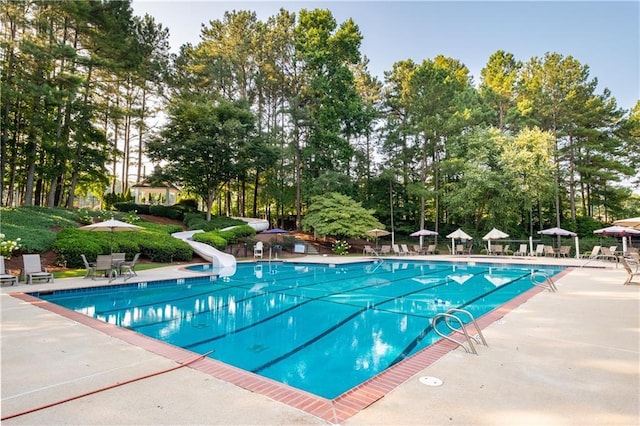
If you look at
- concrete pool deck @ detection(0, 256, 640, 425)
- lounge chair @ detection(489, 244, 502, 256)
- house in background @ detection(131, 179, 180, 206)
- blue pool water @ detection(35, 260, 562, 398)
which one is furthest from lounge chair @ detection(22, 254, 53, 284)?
lounge chair @ detection(489, 244, 502, 256)

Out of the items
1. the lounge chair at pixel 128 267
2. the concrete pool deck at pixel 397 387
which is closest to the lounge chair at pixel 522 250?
the concrete pool deck at pixel 397 387

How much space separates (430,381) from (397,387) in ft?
1.21

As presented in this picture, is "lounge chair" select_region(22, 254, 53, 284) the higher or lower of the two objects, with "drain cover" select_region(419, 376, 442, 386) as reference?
higher

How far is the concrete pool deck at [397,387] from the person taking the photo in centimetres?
255

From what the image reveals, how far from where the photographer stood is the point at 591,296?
25.8 feet

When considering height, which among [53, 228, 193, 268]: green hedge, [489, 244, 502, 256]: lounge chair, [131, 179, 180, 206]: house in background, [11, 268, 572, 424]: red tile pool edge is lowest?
[11, 268, 572, 424]: red tile pool edge

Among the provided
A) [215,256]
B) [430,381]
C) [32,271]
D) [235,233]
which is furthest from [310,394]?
[235,233]

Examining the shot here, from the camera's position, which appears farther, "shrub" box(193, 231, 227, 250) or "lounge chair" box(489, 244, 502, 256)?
"lounge chair" box(489, 244, 502, 256)

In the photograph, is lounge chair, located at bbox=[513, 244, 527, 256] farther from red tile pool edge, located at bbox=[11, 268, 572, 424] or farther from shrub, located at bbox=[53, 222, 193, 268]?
red tile pool edge, located at bbox=[11, 268, 572, 424]

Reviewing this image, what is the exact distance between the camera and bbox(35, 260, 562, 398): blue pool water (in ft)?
15.5

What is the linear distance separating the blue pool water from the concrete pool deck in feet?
3.79

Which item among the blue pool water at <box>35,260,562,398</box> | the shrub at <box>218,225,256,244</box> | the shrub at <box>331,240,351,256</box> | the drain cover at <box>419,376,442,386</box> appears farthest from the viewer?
the shrub at <box>331,240,351,256</box>

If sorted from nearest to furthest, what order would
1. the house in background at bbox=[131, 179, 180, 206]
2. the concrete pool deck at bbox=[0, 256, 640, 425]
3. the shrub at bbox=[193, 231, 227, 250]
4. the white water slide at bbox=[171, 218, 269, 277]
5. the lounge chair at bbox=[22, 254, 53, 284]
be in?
the concrete pool deck at bbox=[0, 256, 640, 425] → the lounge chair at bbox=[22, 254, 53, 284] → the white water slide at bbox=[171, 218, 269, 277] → the shrub at bbox=[193, 231, 227, 250] → the house in background at bbox=[131, 179, 180, 206]

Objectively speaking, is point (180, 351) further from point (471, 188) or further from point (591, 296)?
point (471, 188)
